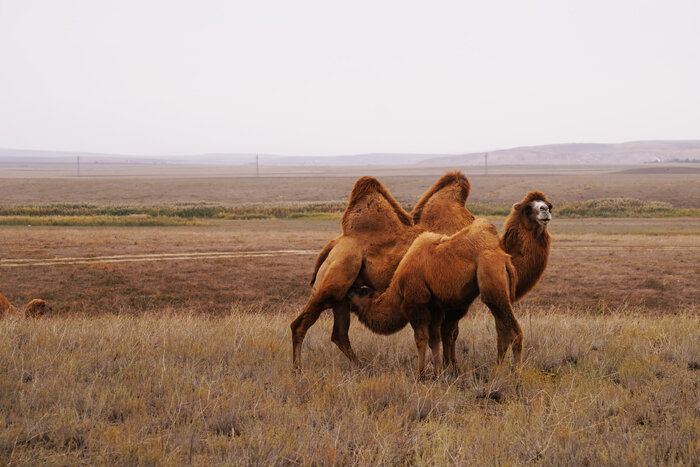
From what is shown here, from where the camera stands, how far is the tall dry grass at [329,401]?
4457mm

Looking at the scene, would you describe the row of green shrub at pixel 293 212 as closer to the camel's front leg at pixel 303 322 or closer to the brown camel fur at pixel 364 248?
the brown camel fur at pixel 364 248

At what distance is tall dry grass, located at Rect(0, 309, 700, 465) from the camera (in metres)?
4.46

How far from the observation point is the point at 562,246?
86.9 feet

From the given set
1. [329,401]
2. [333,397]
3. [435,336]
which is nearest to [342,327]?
[435,336]

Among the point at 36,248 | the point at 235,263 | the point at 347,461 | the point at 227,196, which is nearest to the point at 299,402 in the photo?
the point at 347,461

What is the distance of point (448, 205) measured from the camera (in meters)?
7.03

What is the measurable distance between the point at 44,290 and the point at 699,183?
74262 millimetres

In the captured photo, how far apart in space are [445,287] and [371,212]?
1338 millimetres

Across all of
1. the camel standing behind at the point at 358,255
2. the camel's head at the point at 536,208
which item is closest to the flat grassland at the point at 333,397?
the camel standing behind at the point at 358,255

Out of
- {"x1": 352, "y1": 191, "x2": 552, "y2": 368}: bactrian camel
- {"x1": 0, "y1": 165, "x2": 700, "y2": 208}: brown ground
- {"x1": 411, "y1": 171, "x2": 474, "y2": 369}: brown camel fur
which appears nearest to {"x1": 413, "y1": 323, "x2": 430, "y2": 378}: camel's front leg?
{"x1": 352, "y1": 191, "x2": 552, "y2": 368}: bactrian camel

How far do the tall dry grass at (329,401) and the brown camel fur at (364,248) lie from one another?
584mm

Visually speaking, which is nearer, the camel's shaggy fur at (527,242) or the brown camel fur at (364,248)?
the camel's shaggy fur at (527,242)

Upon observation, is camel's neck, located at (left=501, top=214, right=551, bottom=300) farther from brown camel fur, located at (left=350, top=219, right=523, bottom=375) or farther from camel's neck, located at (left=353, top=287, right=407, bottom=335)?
camel's neck, located at (left=353, top=287, right=407, bottom=335)

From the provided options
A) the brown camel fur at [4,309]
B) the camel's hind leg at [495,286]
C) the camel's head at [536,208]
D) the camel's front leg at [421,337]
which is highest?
the camel's head at [536,208]
